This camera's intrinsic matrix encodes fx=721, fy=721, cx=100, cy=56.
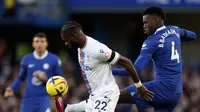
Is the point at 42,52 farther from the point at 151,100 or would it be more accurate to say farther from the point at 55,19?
the point at 55,19

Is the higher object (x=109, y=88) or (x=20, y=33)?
(x=109, y=88)

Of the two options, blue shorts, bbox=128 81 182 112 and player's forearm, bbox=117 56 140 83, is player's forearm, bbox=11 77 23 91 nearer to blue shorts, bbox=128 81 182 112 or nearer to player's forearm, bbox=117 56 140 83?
blue shorts, bbox=128 81 182 112

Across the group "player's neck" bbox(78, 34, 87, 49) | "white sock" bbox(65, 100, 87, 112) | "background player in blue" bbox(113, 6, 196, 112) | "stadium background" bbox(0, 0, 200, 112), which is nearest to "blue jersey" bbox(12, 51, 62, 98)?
"stadium background" bbox(0, 0, 200, 112)

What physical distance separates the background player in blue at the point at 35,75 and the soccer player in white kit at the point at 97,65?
401 cm

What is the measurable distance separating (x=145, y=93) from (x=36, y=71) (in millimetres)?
4363

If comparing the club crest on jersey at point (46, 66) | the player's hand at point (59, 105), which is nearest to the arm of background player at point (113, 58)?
the player's hand at point (59, 105)

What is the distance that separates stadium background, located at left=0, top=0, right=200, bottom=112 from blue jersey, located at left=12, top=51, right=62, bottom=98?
3140 millimetres

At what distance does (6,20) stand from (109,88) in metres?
14.7

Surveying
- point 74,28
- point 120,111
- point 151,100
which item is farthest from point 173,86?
point 120,111

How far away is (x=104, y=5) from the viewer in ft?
82.9

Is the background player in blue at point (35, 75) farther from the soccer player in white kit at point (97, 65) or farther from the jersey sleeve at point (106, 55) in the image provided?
the jersey sleeve at point (106, 55)

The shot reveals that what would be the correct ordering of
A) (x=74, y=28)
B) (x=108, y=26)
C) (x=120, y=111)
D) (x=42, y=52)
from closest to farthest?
(x=74, y=28) < (x=42, y=52) < (x=120, y=111) < (x=108, y=26)

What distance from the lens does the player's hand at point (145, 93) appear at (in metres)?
10.9

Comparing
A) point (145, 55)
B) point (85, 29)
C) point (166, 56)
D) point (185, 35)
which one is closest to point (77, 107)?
point (145, 55)
